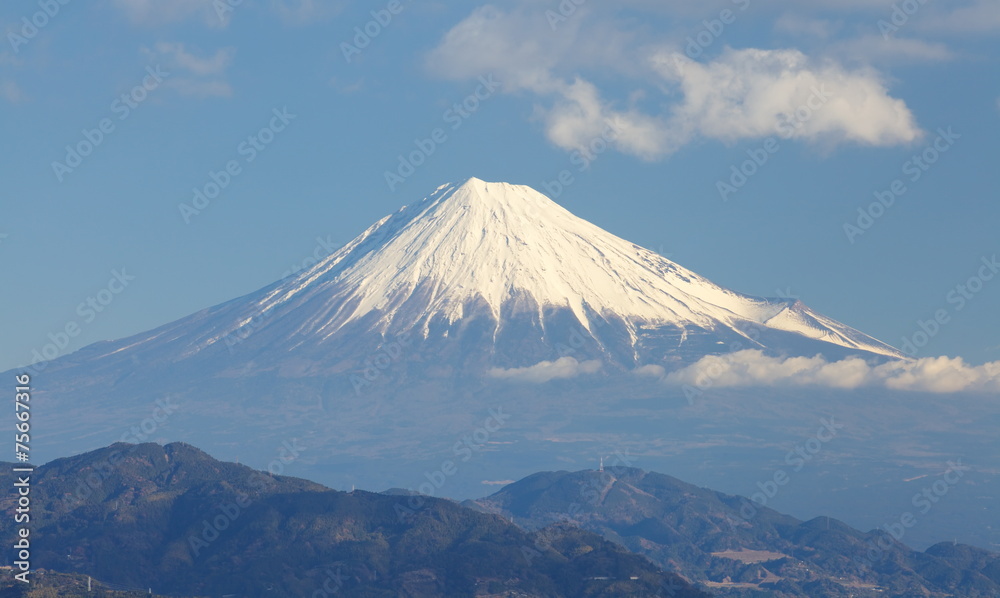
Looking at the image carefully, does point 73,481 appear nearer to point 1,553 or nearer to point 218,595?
point 1,553

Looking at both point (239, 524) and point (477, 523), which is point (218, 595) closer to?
point (239, 524)

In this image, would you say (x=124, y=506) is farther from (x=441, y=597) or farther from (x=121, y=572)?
→ (x=441, y=597)

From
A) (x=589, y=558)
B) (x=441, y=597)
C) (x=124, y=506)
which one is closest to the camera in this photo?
(x=441, y=597)

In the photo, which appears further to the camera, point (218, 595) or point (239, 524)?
point (239, 524)

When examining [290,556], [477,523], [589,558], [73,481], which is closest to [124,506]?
[73,481]

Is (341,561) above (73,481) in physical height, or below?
below

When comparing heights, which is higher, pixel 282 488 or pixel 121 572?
pixel 282 488

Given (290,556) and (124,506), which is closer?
(290,556)

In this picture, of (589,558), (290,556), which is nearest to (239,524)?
(290,556)

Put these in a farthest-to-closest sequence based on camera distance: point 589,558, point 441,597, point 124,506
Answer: point 124,506, point 589,558, point 441,597
